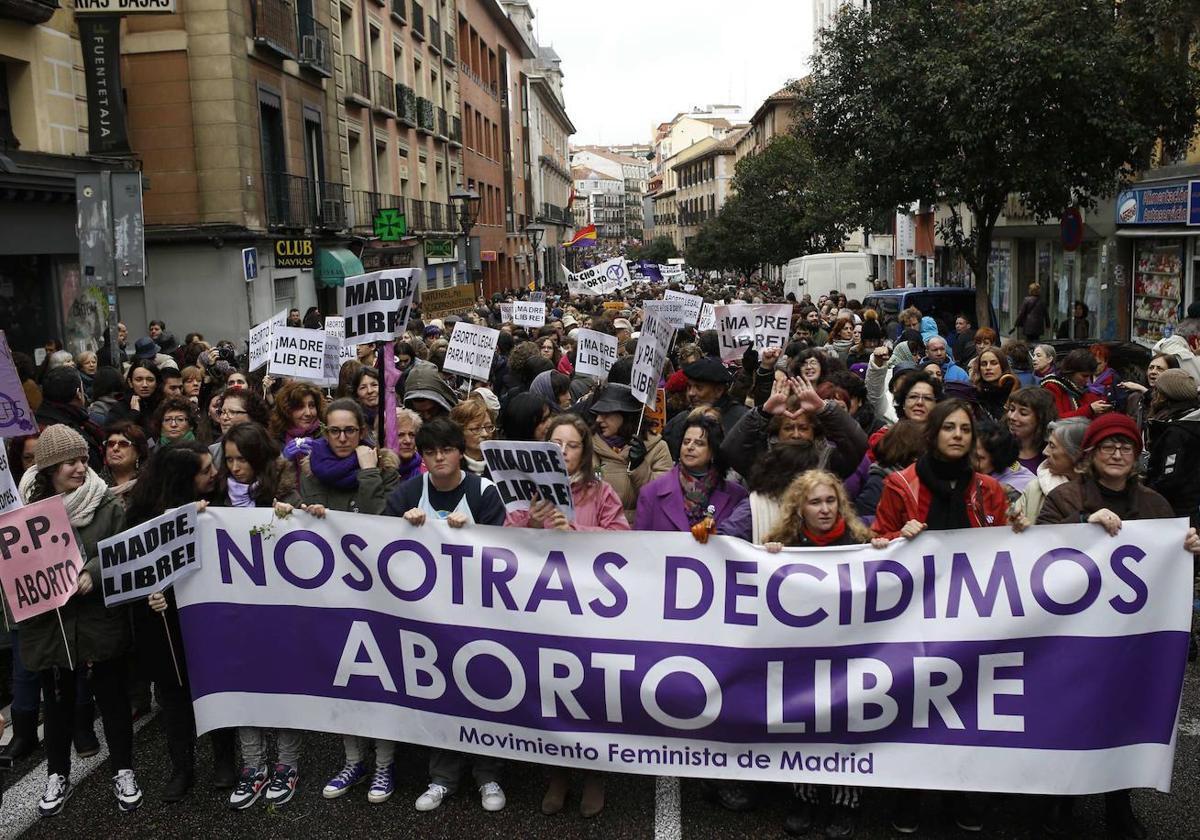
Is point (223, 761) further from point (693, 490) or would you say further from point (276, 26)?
point (276, 26)

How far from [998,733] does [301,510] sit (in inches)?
122

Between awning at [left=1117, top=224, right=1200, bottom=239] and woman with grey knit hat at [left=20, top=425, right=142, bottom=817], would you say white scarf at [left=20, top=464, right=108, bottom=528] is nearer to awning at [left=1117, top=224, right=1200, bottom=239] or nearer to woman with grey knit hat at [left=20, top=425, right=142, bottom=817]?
woman with grey knit hat at [left=20, top=425, right=142, bottom=817]

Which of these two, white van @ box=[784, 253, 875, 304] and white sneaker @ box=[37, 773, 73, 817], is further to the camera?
white van @ box=[784, 253, 875, 304]

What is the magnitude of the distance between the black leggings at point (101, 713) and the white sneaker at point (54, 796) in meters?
0.04

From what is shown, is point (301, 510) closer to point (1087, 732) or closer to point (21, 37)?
point (1087, 732)

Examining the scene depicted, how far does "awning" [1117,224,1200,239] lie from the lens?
1942 centimetres

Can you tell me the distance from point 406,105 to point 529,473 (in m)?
31.4

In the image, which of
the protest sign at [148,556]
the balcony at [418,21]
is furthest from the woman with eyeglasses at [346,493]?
the balcony at [418,21]

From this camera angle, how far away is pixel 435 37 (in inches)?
1602

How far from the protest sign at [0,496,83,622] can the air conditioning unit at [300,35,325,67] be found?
69.5ft

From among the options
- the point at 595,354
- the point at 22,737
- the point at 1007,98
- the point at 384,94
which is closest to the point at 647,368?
the point at 595,354

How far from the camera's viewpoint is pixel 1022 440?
671cm

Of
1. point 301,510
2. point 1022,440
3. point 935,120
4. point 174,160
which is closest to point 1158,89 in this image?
Result: point 935,120

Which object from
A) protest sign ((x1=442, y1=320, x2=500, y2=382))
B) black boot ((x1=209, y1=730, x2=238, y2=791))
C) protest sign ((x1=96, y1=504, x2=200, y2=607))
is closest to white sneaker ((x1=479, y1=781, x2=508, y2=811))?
black boot ((x1=209, y1=730, x2=238, y2=791))
